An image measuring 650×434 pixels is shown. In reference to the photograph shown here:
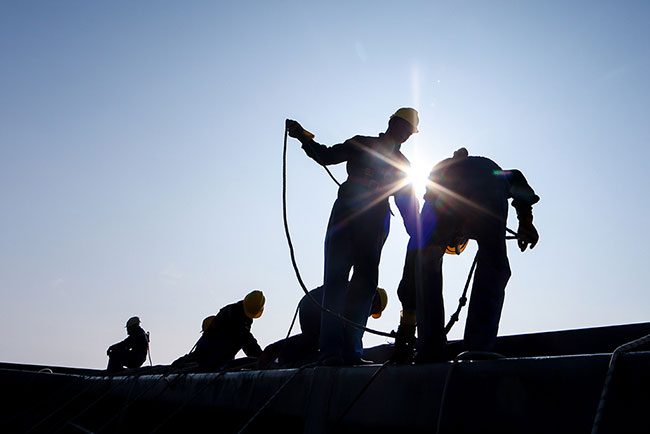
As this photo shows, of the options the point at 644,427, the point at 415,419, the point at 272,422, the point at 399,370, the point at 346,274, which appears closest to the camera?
the point at 644,427

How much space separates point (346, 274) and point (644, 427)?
233 centimetres

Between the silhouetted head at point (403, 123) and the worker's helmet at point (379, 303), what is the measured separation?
301 centimetres

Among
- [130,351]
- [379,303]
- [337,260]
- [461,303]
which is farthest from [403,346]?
[130,351]

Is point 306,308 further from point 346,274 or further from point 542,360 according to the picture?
point 542,360

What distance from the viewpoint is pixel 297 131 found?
386cm

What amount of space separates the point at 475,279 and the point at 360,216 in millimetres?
1157

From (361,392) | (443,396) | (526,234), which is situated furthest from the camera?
(526,234)

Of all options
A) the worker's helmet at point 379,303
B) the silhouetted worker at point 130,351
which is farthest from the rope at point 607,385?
the silhouetted worker at point 130,351

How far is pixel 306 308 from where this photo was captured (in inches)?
226

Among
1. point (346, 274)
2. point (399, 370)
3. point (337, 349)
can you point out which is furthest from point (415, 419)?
point (346, 274)

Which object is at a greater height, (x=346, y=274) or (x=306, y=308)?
(x=306, y=308)

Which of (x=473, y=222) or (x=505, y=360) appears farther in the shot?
(x=473, y=222)

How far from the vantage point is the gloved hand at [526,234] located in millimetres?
2807

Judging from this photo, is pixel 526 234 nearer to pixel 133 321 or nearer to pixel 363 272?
pixel 363 272
